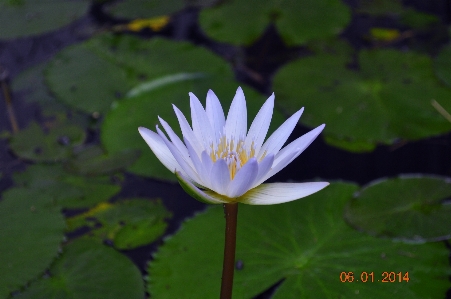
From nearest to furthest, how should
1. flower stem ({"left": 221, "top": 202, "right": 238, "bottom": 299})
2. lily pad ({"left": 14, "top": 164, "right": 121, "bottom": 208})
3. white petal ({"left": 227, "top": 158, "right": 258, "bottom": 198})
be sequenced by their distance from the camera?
white petal ({"left": 227, "top": 158, "right": 258, "bottom": 198}), flower stem ({"left": 221, "top": 202, "right": 238, "bottom": 299}), lily pad ({"left": 14, "top": 164, "right": 121, "bottom": 208})

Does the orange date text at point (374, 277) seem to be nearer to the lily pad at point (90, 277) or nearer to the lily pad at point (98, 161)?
the lily pad at point (90, 277)

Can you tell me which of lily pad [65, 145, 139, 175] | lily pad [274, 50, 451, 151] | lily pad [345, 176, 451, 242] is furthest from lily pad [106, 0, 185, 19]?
lily pad [345, 176, 451, 242]

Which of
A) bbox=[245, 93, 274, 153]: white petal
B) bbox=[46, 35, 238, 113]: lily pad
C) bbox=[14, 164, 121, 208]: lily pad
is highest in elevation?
bbox=[245, 93, 274, 153]: white petal

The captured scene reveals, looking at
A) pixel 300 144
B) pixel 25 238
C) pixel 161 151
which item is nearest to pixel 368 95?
pixel 300 144

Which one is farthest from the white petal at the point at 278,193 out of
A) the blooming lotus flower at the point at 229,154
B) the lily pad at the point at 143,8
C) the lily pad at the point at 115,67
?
the lily pad at the point at 143,8

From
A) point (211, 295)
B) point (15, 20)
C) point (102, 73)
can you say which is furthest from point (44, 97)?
point (211, 295)

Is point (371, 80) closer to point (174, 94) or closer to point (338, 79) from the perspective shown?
point (338, 79)

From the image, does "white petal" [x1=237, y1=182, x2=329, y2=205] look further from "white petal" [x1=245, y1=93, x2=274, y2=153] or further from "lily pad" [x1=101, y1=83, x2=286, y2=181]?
"lily pad" [x1=101, y1=83, x2=286, y2=181]
